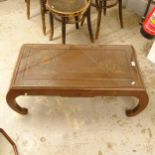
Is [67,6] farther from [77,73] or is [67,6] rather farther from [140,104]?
[140,104]

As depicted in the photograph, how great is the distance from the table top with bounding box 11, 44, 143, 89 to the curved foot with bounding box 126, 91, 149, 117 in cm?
7

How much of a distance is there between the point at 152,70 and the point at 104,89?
96 centimetres

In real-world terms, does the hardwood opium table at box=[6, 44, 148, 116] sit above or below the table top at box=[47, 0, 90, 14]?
below

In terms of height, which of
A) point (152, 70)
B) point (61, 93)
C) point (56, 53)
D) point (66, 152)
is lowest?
point (66, 152)

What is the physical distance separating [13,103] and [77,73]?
0.55 metres

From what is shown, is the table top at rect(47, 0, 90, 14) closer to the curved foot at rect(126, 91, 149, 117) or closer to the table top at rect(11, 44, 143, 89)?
the table top at rect(11, 44, 143, 89)

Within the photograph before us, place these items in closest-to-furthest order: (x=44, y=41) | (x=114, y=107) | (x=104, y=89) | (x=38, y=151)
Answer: (x=104, y=89) < (x=38, y=151) < (x=114, y=107) < (x=44, y=41)

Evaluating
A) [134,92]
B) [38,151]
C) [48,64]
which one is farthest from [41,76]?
[134,92]

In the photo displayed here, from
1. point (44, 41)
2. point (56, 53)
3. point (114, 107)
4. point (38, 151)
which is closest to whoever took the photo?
point (38, 151)

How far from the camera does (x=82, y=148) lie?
1.54m

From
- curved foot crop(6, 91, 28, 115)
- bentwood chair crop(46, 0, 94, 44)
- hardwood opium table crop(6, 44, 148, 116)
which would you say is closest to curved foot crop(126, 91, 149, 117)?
hardwood opium table crop(6, 44, 148, 116)

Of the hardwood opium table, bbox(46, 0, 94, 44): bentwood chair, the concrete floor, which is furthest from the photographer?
bbox(46, 0, 94, 44): bentwood chair

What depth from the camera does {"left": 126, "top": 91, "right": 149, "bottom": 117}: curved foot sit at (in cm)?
144

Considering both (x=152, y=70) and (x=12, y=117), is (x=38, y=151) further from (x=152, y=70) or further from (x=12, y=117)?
(x=152, y=70)
